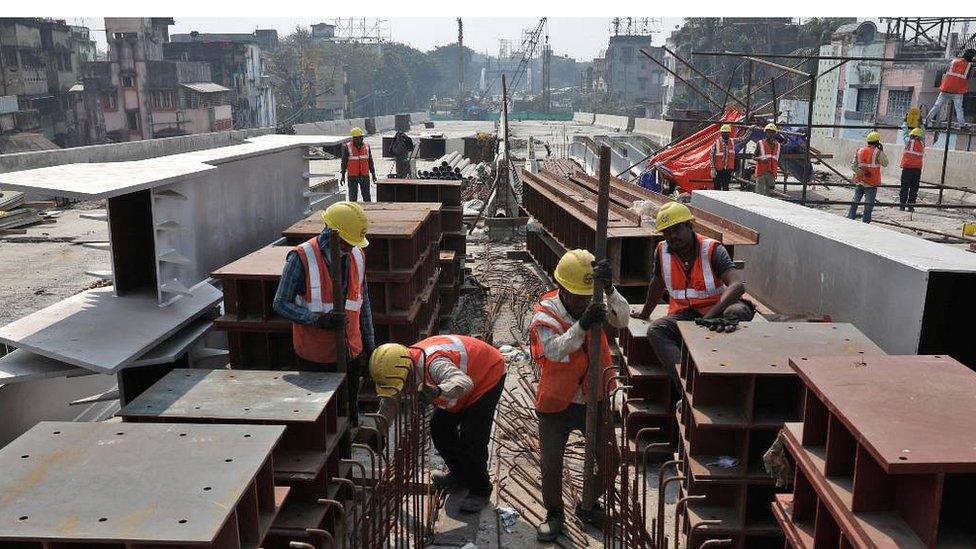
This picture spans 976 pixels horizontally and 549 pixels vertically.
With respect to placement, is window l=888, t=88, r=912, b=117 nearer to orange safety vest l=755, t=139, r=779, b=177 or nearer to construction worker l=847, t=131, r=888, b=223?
orange safety vest l=755, t=139, r=779, b=177

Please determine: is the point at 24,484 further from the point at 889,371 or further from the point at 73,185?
the point at 889,371

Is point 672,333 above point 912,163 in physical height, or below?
below

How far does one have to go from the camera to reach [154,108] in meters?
44.4

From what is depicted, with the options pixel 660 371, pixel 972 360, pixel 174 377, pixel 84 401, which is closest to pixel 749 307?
pixel 660 371

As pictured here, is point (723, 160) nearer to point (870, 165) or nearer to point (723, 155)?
point (723, 155)

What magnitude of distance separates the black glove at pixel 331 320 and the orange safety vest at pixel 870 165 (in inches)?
437

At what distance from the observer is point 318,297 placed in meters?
5.66

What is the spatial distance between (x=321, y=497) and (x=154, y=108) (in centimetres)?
4501

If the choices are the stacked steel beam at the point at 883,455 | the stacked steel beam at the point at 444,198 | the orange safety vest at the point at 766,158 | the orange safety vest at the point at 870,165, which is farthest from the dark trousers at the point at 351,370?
the orange safety vest at the point at 766,158

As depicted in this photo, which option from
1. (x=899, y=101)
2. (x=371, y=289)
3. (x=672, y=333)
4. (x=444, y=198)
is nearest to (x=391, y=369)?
(x=371, y=289)

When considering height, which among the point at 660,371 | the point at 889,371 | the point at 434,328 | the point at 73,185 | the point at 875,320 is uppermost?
the point at 73,185

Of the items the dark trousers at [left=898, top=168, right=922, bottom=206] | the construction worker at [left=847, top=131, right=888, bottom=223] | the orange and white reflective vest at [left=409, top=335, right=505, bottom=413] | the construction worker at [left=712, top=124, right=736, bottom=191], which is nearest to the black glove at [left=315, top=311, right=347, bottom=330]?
the orange and white reflective vest at [left=409, top=335, right=505, bottom=413]

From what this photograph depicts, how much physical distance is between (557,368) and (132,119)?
146 ft

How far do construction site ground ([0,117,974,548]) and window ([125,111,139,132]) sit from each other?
84.1 ft
